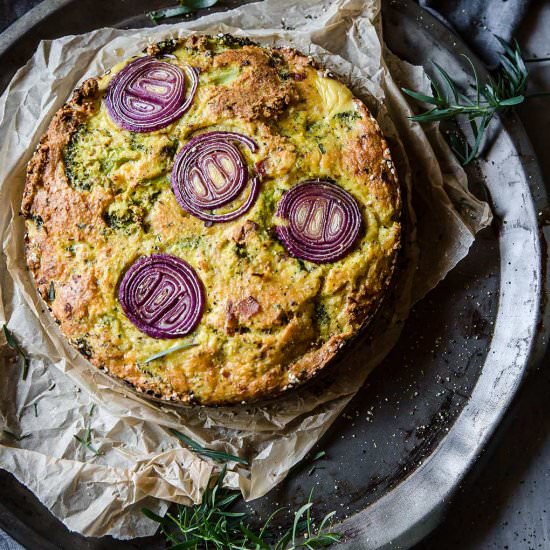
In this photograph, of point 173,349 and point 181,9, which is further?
point 181,9

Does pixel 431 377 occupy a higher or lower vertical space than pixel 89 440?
lower

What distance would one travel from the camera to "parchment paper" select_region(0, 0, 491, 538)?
3049mm

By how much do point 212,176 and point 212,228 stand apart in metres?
0.22

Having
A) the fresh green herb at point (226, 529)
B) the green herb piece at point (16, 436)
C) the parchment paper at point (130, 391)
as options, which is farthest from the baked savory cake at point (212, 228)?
the green herb piece at point (16, 436)

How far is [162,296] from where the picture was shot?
270 cm

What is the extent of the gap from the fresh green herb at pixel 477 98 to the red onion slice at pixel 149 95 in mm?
1028

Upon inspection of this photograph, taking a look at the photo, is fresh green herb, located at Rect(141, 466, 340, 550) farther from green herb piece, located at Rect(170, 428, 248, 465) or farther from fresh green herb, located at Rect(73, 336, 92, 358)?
fresh green herb, located at Rect(73, 336, 92, 358)

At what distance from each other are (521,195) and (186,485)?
2.12 metres

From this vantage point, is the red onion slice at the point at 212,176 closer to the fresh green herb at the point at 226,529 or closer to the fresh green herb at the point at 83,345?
the fresh green herb at the point at 83,345

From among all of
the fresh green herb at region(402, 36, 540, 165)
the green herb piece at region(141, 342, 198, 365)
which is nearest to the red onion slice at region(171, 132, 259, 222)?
the green herb piece at region(141, 342, 198, 365)

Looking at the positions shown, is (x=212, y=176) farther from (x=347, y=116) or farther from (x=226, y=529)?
(x=226, y=529)

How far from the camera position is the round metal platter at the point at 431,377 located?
10.2 feet

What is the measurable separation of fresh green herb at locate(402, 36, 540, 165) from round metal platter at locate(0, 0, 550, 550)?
0.11 metres

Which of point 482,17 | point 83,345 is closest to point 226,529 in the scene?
point 83,345
